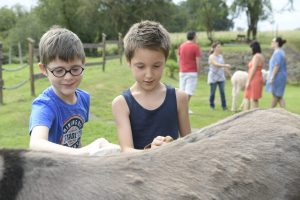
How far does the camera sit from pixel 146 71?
2881 millimetres

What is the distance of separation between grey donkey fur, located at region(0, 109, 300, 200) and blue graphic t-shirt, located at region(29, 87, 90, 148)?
2.55 feet

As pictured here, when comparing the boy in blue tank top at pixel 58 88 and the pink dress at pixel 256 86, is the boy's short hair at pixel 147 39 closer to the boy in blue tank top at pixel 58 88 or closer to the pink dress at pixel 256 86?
the boy in blue tank top at pixel 58 88

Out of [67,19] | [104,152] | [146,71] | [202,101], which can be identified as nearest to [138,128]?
[146,71]

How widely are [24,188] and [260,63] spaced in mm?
10655

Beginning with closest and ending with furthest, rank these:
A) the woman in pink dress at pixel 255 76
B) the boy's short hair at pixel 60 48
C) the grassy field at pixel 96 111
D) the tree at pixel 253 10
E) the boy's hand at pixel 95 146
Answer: the boy's hand at pixel 95 146 → the boy's short hair at pixel 60 48 → the grassy field at pixel 96 111 → the woman in pink dress at pixel 255 76 → the tree at pixel 253 10

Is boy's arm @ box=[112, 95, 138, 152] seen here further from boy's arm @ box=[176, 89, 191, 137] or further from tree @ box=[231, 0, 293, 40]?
tree @ box=[231, 0, 293, 40]

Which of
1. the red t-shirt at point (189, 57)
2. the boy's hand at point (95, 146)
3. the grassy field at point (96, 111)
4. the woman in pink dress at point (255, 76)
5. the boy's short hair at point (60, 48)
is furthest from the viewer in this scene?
the red t-shirt at point (189, 57)

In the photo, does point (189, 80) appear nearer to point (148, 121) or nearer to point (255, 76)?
point (255, 76)

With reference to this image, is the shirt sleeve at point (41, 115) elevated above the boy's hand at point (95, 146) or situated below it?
above

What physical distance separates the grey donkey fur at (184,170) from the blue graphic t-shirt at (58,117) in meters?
0.78

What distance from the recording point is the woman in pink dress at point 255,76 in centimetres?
1183

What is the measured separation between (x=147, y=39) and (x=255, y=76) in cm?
974

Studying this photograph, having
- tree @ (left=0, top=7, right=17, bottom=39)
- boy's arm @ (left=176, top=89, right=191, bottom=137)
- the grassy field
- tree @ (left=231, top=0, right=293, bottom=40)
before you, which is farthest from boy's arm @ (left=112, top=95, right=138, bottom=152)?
tree @ (left=0, top=7, right=17, bottom=39)

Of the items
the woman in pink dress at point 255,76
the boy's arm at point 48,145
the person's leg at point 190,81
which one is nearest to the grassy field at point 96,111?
the person's leg at point 190,81
